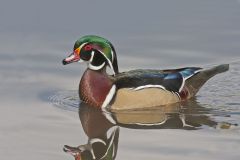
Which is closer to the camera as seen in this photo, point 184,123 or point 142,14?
point 184,123

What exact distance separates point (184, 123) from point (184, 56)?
7.96 feet

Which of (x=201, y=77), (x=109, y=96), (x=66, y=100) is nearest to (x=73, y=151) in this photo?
(x=109, y=96)

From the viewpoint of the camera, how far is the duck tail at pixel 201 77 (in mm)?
11631

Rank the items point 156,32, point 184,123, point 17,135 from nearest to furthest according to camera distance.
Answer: point 17,135
point 184,123
point 156,32

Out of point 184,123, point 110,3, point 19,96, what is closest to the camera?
point 184,123

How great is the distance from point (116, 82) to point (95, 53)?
19.4 inches

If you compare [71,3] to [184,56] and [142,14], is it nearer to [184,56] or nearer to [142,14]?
[142,14]

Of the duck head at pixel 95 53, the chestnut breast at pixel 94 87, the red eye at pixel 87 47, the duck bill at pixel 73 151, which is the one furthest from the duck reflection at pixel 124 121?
the red eye at pixel 87 47

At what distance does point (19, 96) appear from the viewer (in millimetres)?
11117

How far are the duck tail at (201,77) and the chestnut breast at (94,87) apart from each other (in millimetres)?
1170

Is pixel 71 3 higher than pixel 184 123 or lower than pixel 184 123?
higher

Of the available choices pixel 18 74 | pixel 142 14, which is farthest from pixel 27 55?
pixel 142 14

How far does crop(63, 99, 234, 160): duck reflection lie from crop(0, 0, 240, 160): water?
13 millimetres

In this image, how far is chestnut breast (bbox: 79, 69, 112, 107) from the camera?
11102 millimetres
